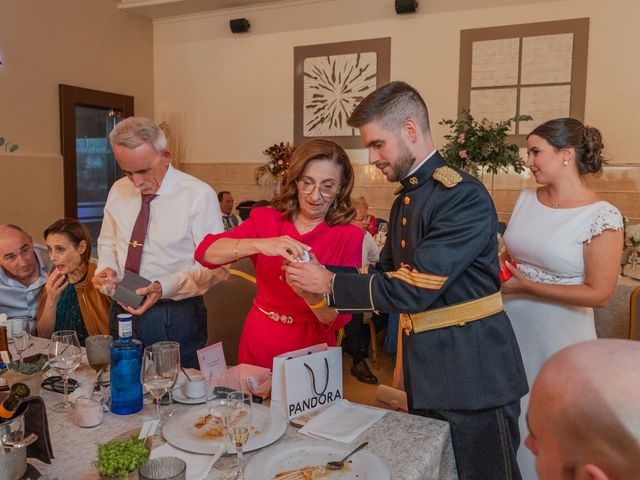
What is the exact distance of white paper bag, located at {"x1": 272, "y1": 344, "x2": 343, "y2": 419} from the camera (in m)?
1.55

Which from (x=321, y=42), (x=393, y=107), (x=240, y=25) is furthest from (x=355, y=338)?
(x=240, y=25)

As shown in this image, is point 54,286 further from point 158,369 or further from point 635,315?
point 635,315

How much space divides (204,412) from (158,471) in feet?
1.36

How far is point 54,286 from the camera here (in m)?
2.63

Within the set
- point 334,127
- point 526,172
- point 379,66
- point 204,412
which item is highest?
point 379,66

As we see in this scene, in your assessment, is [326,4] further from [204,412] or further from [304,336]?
[204,412]

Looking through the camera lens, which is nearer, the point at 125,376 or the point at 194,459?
the point at 194,459

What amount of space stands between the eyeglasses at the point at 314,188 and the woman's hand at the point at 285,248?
11.3 inches

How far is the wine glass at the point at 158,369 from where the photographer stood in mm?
1482

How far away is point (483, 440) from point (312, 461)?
573 millimetres

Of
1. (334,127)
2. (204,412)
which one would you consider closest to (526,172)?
(334,127)

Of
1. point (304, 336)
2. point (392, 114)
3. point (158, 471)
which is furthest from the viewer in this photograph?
point (304, 336)

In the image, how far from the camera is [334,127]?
7.11m

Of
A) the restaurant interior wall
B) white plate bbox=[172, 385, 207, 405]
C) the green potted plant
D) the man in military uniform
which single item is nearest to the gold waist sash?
the man in military uniform
